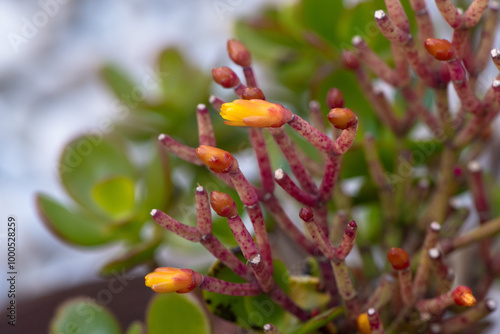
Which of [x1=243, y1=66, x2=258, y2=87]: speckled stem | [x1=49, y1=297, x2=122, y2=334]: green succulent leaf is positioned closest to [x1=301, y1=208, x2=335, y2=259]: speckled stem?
[x1=243, y1=66, x2=258, y2=87]: speckled stem

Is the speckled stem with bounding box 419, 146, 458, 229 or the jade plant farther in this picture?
the speckled stem with bounding box 419, 146, 458, 229

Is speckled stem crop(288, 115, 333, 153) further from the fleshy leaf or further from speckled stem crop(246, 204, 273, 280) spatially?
the fleshy leaf

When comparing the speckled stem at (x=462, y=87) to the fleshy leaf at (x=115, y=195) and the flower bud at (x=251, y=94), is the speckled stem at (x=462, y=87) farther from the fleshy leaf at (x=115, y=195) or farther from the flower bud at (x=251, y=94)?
the fleshy leaf at (x=115, y=195)

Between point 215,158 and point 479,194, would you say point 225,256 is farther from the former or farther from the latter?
point 479,194

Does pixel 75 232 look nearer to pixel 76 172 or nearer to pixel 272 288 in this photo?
pixel 76 172

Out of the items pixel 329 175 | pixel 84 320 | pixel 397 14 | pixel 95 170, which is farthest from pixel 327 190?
pixel 95 170

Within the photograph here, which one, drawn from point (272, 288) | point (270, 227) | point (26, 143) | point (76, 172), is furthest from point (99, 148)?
point (26, 143)
